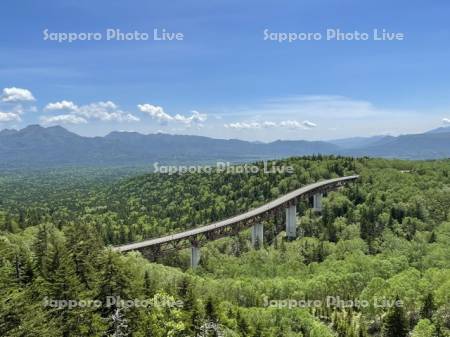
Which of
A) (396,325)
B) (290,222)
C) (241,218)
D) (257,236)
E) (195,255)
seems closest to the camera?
(396,325)

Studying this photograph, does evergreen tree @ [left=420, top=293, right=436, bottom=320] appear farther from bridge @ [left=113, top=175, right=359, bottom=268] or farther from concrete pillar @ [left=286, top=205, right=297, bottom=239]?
concrete pillar @ [left=286, top=205, right=297, bottom=239]

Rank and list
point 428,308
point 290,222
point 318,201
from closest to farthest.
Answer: point 428,308 < point 290,222 < point 318,201

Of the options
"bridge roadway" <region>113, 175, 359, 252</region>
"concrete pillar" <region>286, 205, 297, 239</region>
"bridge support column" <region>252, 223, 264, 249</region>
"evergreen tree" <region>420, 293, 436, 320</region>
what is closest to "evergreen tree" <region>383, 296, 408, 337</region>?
"evergreen tree" <region>420, 293, 436, 320</region>

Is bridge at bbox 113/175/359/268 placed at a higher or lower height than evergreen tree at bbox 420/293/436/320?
higher

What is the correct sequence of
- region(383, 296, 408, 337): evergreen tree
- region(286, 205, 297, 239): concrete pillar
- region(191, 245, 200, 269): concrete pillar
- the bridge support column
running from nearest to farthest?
region(383, 296, 408, 337): evergreen tree
region(191, 245, 200, 269): concrete pillar
the bridge support column
region(286, 205, 297, 239): concrete pillar

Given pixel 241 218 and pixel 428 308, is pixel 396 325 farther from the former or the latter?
pixel 241 218

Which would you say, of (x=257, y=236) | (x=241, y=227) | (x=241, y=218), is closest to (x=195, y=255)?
(x=241, y=227)

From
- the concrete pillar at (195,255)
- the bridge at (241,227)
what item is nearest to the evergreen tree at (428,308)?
the concrete pillar at (195,255)
